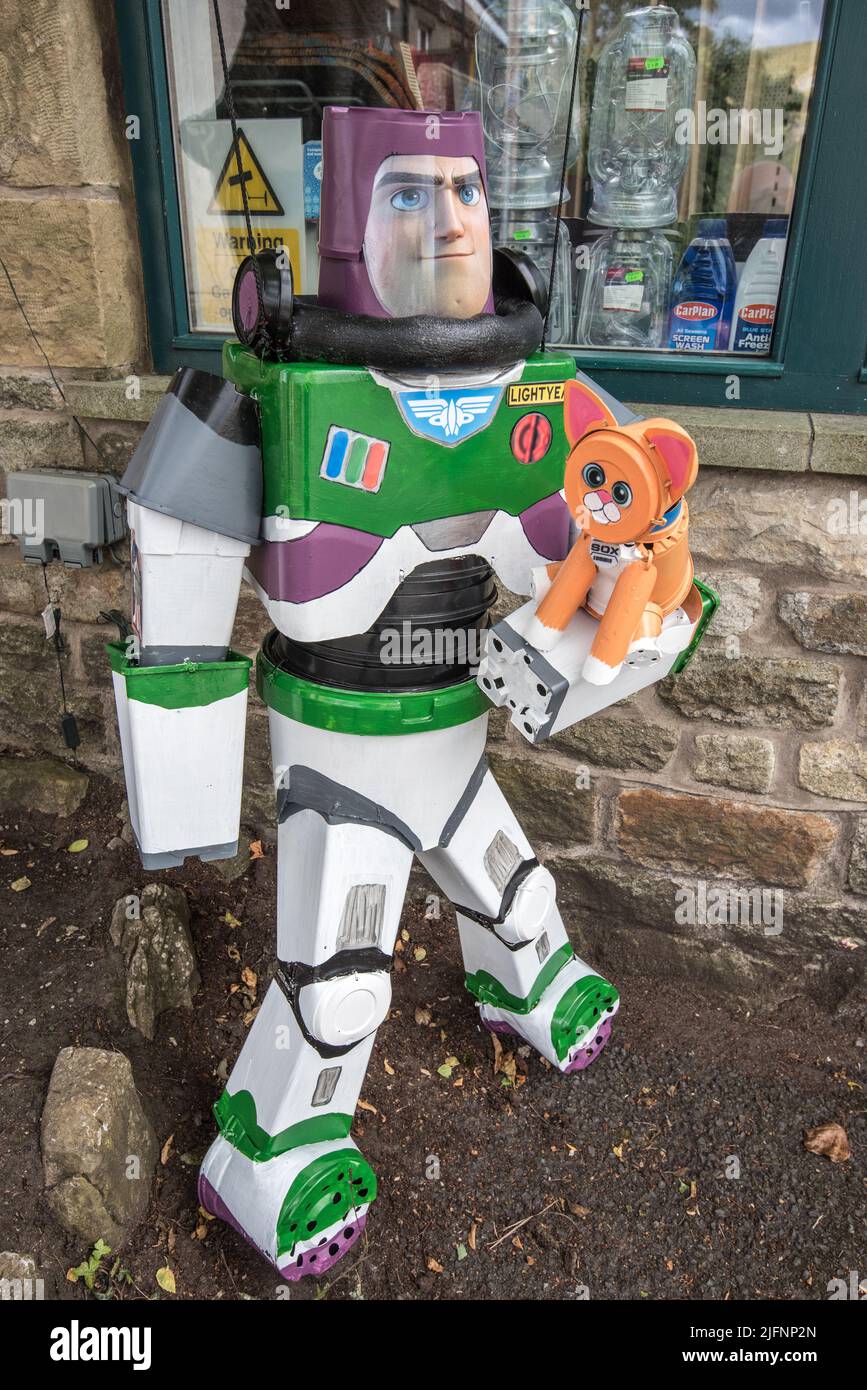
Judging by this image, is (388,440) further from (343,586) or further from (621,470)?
(621,470)

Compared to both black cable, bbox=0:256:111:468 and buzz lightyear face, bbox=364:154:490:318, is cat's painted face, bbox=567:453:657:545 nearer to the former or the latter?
buzz lightyear face, bbox=364:154:490:318

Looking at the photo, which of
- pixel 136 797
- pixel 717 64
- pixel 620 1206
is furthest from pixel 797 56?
pixel 620 1206

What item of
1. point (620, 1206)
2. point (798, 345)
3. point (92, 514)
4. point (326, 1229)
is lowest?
point (620, 1206)

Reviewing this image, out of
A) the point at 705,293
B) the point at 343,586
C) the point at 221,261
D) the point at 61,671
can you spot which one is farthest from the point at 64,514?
the point at 705,293

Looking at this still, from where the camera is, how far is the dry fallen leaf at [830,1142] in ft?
7.36

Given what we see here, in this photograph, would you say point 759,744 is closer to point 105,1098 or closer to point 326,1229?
point 326,1229

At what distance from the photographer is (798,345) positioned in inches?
90.7

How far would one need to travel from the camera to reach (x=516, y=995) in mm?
2246

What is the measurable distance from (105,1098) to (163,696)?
0.94 meters

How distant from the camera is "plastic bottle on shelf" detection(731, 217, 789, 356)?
2338mm

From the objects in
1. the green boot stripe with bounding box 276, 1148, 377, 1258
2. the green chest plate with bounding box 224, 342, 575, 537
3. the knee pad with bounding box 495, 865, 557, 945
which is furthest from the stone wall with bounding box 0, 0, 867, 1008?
the green boot stripe with bounding box 276, 1148, 377, 1258

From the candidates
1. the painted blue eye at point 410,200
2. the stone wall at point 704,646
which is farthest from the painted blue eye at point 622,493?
the stone wall at point 704,646

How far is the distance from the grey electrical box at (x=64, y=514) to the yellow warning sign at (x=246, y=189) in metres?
0.77

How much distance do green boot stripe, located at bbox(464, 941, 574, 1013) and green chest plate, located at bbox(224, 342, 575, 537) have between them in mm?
1090
